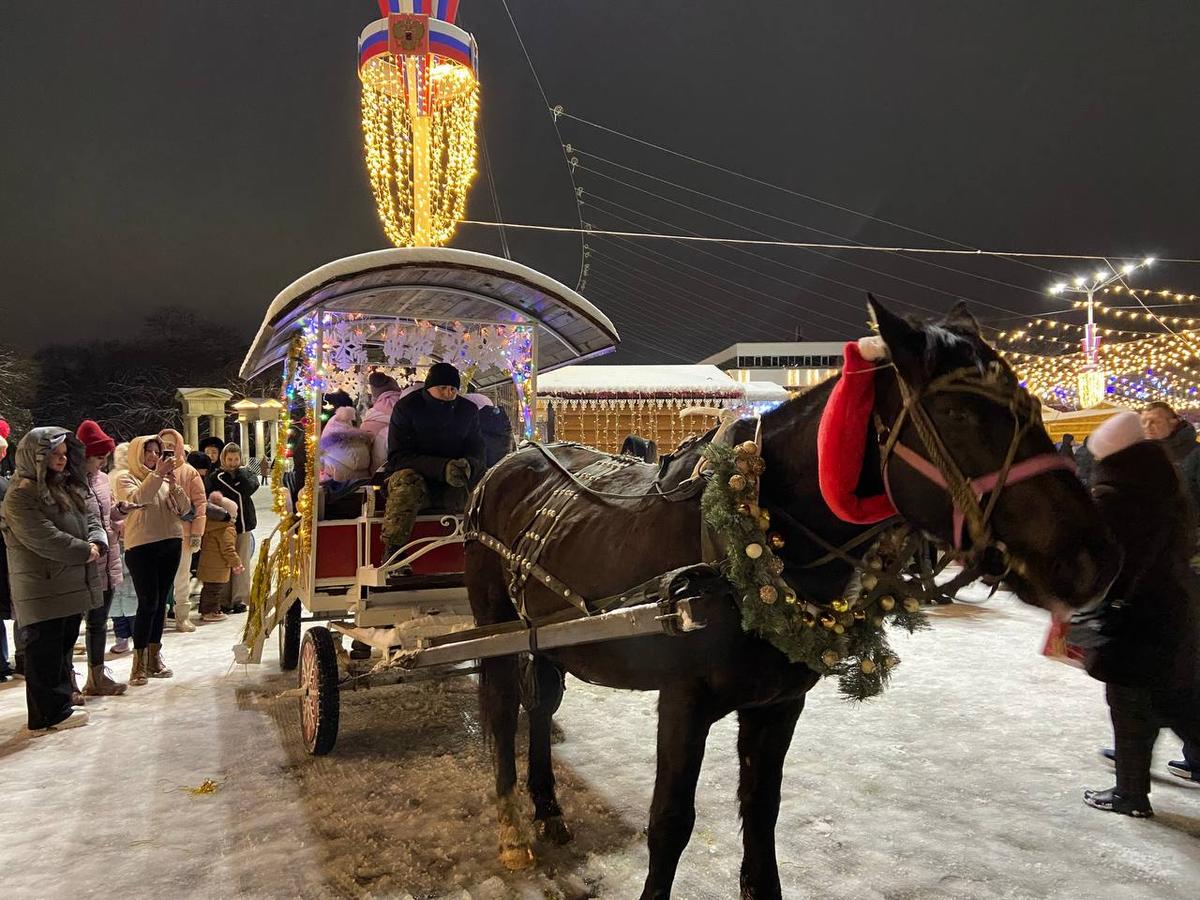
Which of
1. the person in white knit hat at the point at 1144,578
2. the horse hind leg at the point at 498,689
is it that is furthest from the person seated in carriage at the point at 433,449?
the person in white knit hat at the point at 1144,578

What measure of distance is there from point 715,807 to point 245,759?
106 inches

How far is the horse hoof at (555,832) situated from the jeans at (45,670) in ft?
11.5

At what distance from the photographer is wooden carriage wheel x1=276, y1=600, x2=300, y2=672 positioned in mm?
5832

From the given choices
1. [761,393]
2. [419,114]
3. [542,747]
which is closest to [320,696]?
[542,747]

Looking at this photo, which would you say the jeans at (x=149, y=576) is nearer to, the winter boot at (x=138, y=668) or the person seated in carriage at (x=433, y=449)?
the winter boot at (x=138, y=668)

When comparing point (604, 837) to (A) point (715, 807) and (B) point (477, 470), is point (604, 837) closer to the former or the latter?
(A) point (715, 807)

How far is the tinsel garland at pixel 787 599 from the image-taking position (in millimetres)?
1867

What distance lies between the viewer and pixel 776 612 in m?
1.85

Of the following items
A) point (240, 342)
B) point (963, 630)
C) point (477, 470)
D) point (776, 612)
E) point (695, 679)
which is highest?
point (240, 342)

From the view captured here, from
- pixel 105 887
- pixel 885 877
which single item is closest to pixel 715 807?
pixel 885 877

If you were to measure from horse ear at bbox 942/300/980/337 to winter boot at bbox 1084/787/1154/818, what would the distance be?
278cm

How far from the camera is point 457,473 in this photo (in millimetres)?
4152

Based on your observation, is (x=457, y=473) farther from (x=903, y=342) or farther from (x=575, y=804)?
(x=903, y=342)

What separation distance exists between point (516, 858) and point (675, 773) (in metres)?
1.20
